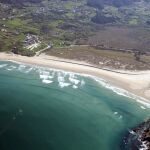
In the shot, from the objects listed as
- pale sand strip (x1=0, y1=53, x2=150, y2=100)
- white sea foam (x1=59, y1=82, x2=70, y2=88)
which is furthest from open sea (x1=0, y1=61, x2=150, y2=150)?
pale sand strip (x1=0, y1=53, x2=150, y2=100)

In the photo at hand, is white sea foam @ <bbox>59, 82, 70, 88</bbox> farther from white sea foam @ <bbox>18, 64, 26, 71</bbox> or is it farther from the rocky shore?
the rocky shore

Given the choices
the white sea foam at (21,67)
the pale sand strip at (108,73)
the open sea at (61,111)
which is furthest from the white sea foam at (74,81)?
the white sea foam at (21,67)

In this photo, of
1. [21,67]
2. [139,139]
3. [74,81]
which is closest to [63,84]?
[74,81]

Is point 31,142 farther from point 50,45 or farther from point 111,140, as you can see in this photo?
point 50,45

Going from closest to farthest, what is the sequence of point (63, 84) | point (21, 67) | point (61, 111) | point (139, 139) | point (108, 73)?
point (139, 139) < point (61, 111) < point (63, 84) < point (21, 67) < point (108, 73)

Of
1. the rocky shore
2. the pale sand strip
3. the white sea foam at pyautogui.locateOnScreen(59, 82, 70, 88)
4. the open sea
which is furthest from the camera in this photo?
the pale sand strip

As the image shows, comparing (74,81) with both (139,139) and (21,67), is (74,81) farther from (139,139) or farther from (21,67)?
(139,139)

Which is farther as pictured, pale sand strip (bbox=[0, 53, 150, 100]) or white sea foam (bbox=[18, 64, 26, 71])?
white sea foam (bbox=[18, 64, 26, 71])
